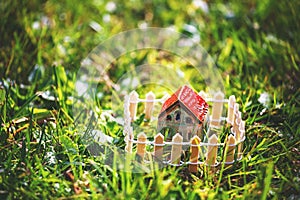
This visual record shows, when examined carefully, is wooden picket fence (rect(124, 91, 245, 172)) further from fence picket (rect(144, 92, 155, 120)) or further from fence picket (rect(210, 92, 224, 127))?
fence picket (rect(144, 92, 155, 120))

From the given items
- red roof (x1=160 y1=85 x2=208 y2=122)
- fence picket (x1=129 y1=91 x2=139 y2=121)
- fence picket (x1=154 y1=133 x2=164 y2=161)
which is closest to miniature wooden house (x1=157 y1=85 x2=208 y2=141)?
red roof (x1=160 y1=85 x2=208 y2=122)

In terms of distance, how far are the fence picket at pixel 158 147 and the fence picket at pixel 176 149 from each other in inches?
1.8

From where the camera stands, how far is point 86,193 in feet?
5.93

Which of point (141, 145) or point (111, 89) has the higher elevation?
point (111, 89)

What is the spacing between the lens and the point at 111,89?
8.70ft

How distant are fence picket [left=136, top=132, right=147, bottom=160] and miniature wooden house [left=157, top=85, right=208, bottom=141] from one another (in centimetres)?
15

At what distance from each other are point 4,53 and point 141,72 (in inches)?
29.7

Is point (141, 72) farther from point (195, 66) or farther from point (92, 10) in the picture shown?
point (92, 10)

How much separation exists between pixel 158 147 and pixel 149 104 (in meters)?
0.43

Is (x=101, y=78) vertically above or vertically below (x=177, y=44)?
below

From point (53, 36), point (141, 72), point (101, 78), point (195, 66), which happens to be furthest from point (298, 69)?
point (53, 36)

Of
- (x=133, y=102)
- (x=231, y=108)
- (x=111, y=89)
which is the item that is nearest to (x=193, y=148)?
(x=231, y=108)

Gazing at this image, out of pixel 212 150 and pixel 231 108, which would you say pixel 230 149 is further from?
pixel 231 108

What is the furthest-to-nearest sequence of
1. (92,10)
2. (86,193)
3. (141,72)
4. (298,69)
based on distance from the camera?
1. (92,10)
2. (141,72)
3. (298,69)
4. (86,193)
